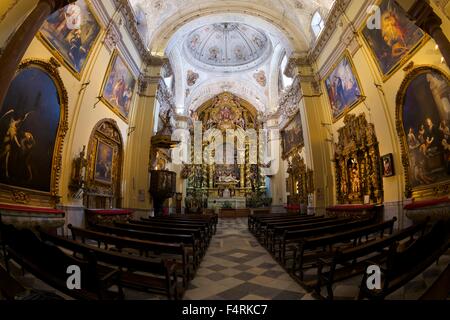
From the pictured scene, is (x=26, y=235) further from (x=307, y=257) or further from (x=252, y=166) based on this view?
(x=252, y=166)

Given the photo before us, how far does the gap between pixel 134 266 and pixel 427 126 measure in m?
6.87

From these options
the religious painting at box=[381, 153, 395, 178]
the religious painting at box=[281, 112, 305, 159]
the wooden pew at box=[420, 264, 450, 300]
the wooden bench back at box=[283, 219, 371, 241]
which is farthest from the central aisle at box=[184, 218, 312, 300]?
the religious painting at box=[281, 112, 305, 159]

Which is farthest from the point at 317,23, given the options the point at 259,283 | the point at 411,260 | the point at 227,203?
the point at 227,203

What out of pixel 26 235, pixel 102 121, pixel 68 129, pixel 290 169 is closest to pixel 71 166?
pixel 68 129

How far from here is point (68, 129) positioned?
5.74 metres

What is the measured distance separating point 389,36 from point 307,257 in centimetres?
682

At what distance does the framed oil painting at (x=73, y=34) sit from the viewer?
5055 millimetres

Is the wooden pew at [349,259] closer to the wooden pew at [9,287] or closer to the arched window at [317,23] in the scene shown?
the wooden pew at [9,287]

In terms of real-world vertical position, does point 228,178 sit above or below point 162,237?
above

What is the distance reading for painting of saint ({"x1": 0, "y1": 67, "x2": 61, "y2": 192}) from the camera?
13.3 feet

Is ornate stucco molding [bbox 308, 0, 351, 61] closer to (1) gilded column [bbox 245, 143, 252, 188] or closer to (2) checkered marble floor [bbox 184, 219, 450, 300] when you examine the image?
(2) checkered marble floor [bbox 184, 219, 450, 300]

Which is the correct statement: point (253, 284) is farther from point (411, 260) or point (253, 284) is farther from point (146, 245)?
point (411, 260)

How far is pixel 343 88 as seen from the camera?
8.48 meters

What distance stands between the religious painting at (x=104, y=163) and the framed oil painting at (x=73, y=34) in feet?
8.22
